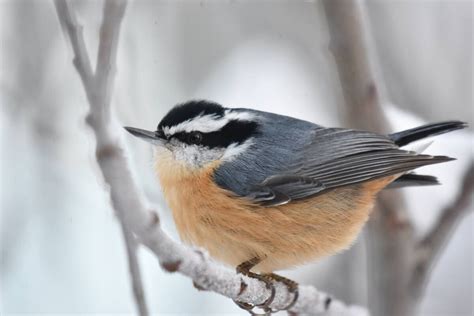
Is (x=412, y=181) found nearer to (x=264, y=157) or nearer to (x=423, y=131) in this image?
(x=423, y=131)

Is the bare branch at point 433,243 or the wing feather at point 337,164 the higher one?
the wing feather at point 337,164

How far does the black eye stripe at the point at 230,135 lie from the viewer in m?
2.37

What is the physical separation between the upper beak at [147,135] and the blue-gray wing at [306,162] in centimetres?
30

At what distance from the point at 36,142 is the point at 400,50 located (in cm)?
254

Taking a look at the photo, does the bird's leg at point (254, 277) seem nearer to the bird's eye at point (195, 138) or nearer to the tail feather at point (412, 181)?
the bird's eye at point (195, 138)

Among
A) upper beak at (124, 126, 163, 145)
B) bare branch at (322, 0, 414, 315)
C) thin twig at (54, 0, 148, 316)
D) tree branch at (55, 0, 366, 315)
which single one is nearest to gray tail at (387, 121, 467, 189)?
bare branch at (322, 0, 414, 315)

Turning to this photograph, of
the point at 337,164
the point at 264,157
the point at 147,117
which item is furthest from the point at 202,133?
the point at 337,164

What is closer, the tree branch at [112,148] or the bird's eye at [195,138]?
the tree branch at [112,148]

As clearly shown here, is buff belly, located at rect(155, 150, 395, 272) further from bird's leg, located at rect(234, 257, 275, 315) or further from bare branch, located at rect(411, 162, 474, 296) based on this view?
bare branch, located at rect(411, 162, 474, 296)

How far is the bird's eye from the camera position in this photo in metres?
2.29

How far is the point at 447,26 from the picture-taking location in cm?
467

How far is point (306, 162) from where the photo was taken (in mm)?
2670

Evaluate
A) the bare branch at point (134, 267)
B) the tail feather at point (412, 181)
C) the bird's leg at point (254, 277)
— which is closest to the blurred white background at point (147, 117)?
the tail feather at point (412, 181)

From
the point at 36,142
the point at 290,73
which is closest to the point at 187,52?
the point at 290,73
